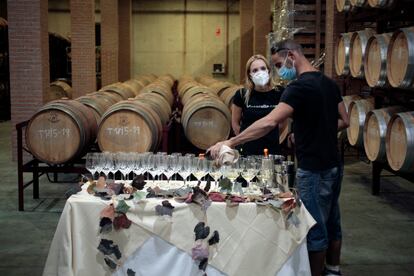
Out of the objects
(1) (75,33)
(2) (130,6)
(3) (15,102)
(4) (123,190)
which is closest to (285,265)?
(4) (123,190)

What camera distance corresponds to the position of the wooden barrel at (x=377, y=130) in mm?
7387

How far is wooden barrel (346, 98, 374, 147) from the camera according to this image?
8.42 metres

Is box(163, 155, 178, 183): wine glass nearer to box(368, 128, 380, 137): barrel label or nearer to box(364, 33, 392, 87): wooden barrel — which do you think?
box(368, 128, 380, 137): barrel label

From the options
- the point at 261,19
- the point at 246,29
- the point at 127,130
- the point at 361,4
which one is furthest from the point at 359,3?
the point at 246,29

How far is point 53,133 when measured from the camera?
673cm

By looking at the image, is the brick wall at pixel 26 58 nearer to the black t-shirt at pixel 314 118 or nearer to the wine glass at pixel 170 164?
the wine glass at pixel 170 164

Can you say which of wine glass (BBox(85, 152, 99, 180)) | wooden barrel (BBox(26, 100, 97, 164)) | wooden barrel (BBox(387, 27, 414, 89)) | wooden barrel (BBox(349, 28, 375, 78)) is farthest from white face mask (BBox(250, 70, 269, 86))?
A: wooden barrel (BBox(349, 28, 375, 78))

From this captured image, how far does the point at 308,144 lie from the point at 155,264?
50.4 inches

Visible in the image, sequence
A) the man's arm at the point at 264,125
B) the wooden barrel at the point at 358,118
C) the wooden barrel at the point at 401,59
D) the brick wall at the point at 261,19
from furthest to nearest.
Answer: the brick wall at the point at 261,19 < the wooden barrel at the point at 358,118 < the wooden barrel at the point at 401,59 < the man's arm at the point at 264,125

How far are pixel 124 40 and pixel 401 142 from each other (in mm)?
16979

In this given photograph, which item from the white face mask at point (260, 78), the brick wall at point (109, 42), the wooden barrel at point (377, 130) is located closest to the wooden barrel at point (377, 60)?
the wooden barrel at point (377, 130)

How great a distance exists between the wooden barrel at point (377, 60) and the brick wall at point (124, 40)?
1505cm

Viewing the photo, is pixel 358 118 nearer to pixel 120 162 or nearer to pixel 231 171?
pixel 231 171

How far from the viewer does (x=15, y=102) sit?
33.6 ft
